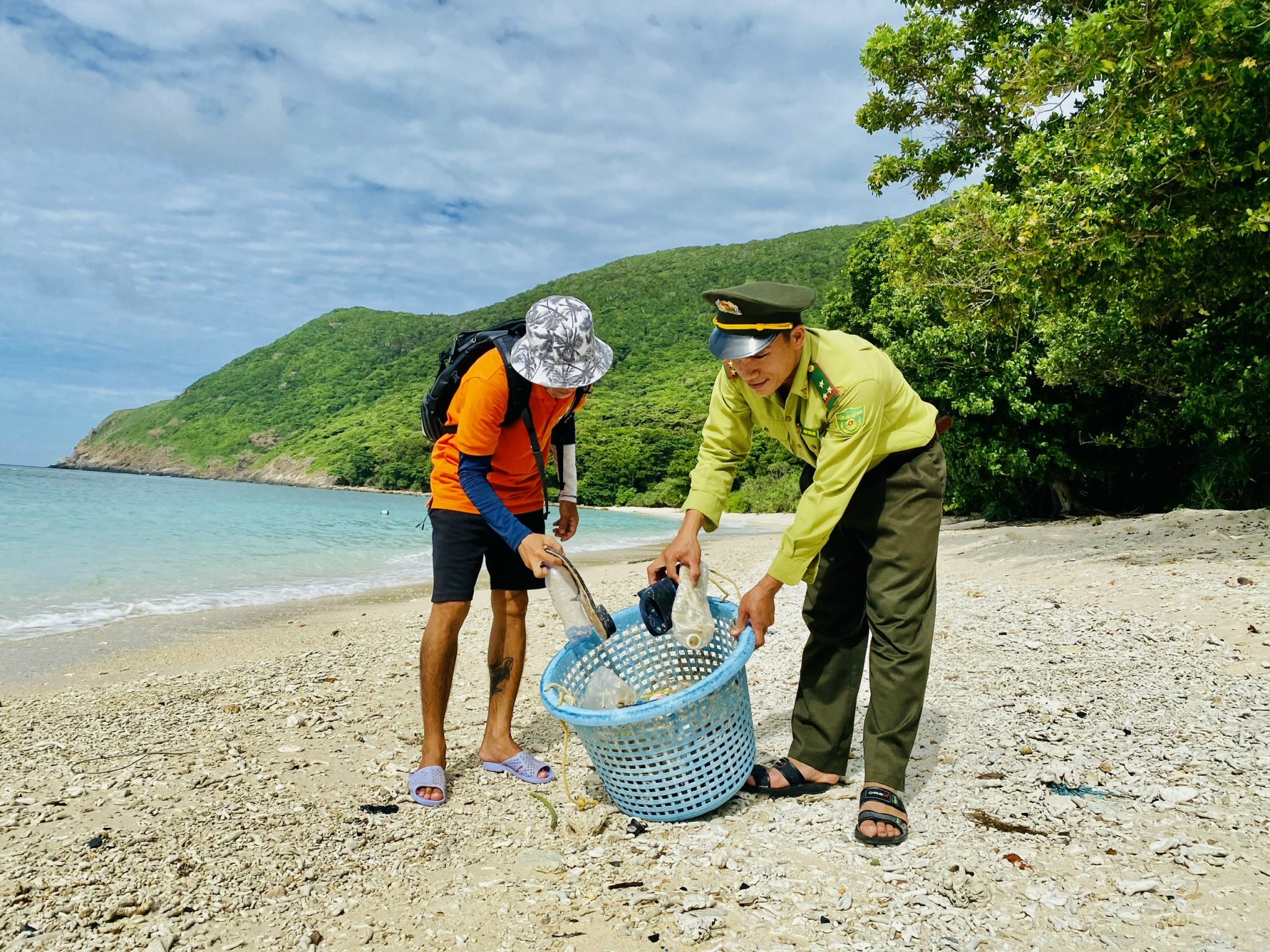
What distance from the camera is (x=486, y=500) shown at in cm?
341

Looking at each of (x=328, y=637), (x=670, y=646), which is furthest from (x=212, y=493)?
Answer: (x=670, y=646)

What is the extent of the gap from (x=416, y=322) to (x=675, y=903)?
111 metres

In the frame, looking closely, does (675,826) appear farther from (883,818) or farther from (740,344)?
(740,344)

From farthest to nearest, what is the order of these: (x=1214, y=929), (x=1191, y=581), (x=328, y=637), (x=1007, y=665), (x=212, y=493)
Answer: (x=212, y=493), (x=328, y=637), (x=1191, y=581), (x=1007, y=665), (x=1214, y=929)

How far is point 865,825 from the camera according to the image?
114 inches

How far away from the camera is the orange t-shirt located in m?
3.40

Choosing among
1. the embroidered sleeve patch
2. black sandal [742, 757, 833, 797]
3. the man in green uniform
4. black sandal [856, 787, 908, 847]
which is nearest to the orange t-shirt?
the man in green uniform

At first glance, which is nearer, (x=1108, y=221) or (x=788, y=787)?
(x=788, y=787)

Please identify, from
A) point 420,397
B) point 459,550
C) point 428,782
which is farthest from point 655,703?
point 420,397

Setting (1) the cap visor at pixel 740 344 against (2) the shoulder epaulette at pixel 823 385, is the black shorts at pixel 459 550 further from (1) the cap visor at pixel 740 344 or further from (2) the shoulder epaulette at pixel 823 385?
(2) the shoulder epaulette at pixel 823 385

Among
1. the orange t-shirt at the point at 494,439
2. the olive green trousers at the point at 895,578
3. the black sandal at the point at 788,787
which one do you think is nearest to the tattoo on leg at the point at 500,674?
the orange t-shirt at the point at 494,439

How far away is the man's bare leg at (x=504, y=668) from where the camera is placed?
12.7 feet

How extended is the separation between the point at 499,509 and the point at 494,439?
1.02 ft

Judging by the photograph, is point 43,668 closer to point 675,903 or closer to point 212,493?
point 675,903
